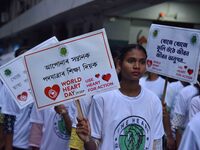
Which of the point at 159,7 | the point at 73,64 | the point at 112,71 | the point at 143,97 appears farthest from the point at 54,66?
the point at 159,7

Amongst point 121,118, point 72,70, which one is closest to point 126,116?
point 121,118

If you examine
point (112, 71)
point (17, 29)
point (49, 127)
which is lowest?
point (17, 29)

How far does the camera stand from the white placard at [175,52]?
4.88 m

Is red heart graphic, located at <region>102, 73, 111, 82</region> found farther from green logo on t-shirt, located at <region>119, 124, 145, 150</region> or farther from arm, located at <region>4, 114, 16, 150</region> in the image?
arm, located at <region>4, 114, 16, 150</region>

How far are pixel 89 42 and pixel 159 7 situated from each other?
8.77m

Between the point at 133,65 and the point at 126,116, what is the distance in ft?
1.34

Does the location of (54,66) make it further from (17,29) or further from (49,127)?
(17,29)

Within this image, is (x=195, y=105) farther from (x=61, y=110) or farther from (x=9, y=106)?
(x=9, y=106)

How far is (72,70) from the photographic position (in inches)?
157

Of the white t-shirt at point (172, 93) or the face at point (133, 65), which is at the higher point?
the face at point (133, 65)

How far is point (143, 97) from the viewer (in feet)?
13.3

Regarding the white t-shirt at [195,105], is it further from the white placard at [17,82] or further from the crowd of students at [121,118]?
the white placard at [17,82]

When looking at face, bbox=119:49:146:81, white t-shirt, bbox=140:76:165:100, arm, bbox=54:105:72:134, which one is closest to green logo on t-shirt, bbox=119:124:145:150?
face, bbox=119:49:146:81

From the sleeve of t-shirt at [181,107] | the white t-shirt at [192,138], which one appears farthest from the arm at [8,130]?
the white t-shirt at [192,138]
